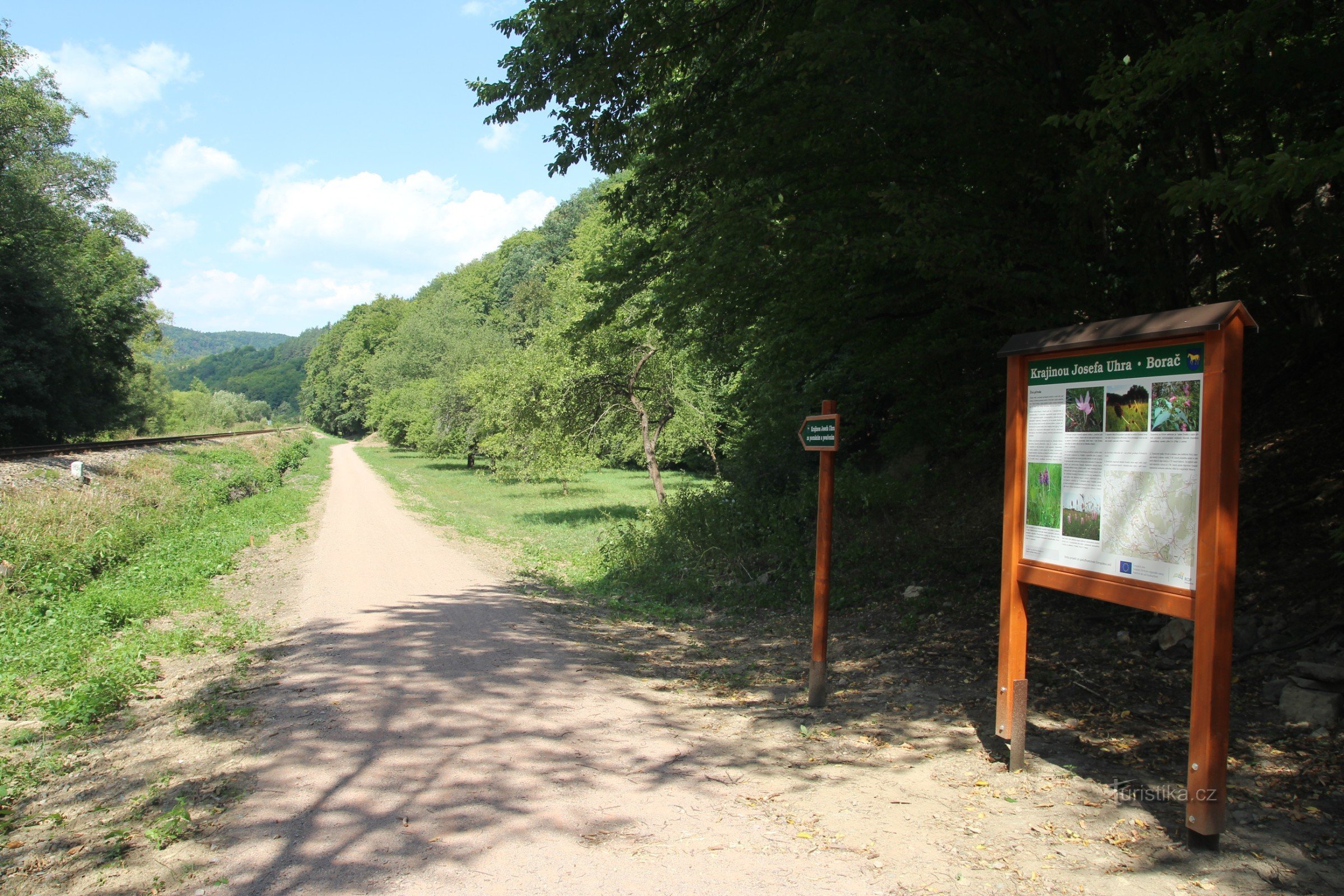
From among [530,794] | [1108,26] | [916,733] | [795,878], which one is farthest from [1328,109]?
[530,794]

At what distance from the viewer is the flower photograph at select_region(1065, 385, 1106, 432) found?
4480 millimetres

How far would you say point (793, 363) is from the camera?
10.1m

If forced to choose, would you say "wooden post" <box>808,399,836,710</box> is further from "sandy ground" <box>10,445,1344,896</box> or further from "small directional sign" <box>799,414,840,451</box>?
"sandy ground" <box>10,445,1344,896</box>

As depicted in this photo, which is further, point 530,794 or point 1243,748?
point 1243,748

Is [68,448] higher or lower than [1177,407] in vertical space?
lower

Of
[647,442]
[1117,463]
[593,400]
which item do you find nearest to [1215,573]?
[1117,463]

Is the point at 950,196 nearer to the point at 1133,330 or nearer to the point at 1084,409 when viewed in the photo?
the point at 1084,409

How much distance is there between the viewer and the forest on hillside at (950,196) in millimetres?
6148

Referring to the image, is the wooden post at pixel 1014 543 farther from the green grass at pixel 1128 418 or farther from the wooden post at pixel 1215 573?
the wooden post at pixel 1215 573

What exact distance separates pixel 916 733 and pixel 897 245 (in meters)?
3.70

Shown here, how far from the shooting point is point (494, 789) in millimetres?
4648

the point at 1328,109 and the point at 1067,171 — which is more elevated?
the point at 1328,109

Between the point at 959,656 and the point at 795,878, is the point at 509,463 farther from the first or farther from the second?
the point at 795,878

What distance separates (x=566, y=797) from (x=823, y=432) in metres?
3.14
